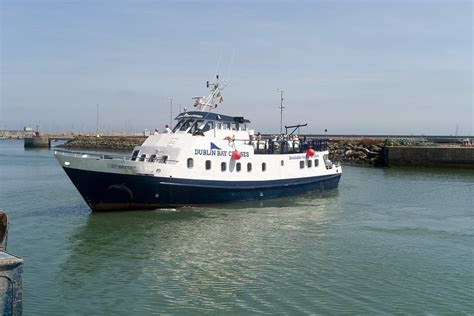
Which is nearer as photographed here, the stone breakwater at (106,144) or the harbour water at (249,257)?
the harbour water at (249,257)

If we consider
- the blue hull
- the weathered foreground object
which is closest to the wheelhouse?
the blue hull

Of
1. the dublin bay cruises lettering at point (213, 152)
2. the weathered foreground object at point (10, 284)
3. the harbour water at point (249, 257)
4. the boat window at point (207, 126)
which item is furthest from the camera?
the boat window at point (207, 126)

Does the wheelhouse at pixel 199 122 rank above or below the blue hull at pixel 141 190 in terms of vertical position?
above

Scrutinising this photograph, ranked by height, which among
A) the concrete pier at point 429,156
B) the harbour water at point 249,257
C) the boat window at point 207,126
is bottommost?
the harbour water at point 249,257

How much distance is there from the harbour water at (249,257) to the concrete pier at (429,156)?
2386 cm

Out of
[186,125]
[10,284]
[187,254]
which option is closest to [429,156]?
[186,125]

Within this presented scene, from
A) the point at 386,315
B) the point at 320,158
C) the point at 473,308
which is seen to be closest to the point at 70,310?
the point at 386,315

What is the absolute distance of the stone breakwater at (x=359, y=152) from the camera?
183ft

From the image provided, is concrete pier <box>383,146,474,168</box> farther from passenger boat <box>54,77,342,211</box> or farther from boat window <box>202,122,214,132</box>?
boat window <box>202,122,214,132</box>

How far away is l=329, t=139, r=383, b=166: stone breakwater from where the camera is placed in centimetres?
5581

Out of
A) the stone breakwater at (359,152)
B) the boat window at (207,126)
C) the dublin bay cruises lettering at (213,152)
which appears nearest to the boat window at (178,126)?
the boat window at (207,126)

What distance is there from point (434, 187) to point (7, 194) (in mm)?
28162

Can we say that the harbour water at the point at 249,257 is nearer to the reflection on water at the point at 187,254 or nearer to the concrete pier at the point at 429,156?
the reflection on water at the point at 187,254

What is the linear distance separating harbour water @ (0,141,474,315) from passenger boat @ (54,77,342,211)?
0.78 metres
